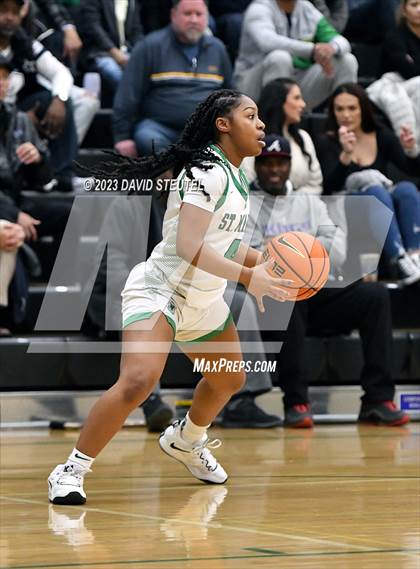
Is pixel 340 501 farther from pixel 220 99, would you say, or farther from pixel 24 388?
pixel 24 388

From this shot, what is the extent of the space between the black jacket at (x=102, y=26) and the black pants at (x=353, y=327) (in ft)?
10.4

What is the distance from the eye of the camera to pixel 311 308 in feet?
26.8

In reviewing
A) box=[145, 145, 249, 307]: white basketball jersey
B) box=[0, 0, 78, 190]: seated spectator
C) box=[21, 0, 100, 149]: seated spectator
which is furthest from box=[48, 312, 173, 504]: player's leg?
box=[21, 0, 100, 149]: seated spectator

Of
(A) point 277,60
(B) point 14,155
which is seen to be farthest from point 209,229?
(A) point 277,60

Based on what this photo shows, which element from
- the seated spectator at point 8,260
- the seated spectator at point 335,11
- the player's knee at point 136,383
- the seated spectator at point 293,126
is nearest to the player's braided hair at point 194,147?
the player's knee at point 136,383

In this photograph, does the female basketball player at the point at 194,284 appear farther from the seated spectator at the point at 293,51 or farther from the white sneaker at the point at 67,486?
the seated spectator at the point at 293,51

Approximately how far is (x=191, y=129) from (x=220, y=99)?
19 cm

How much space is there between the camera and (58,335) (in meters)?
8.41

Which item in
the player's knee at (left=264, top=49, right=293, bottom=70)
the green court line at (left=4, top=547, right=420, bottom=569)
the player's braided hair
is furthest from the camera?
the player's knee at (left=264, top=49, right=293, bottom=70)

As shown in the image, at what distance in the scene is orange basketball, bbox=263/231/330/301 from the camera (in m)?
5.03

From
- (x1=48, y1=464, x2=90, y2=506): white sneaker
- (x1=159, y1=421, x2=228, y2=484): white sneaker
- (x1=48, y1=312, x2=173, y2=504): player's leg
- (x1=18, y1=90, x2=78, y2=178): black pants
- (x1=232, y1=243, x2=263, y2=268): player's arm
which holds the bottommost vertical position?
(x1=18, y1=90, x2=78, y2=178): black pants

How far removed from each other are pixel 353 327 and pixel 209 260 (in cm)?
348

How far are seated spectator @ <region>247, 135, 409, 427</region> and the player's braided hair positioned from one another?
251 centimetres

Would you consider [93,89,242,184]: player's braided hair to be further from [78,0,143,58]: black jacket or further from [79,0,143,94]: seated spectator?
[78,0,143,58]: black jacket
